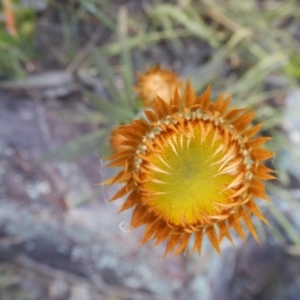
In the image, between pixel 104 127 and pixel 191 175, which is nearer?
pixel 191 175

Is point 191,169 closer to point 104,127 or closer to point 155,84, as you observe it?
point 155,84

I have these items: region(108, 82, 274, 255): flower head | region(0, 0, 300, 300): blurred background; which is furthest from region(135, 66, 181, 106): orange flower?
region(0, 0, 300, 300): blurred background

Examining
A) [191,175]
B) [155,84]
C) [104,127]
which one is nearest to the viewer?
[191,175]

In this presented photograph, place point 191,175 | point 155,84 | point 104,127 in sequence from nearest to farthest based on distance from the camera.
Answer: point 191,175
point 155,84
point 104,127

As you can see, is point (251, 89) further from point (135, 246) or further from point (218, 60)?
point (135, 246)

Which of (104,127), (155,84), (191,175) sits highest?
(104,127)

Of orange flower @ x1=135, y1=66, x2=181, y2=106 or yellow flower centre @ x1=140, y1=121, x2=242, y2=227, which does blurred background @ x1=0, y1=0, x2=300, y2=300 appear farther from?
yellow flower centre @ x1=140, y1=121, x2=242, y2=227

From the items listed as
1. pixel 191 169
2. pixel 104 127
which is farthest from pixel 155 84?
pixel 104 127
